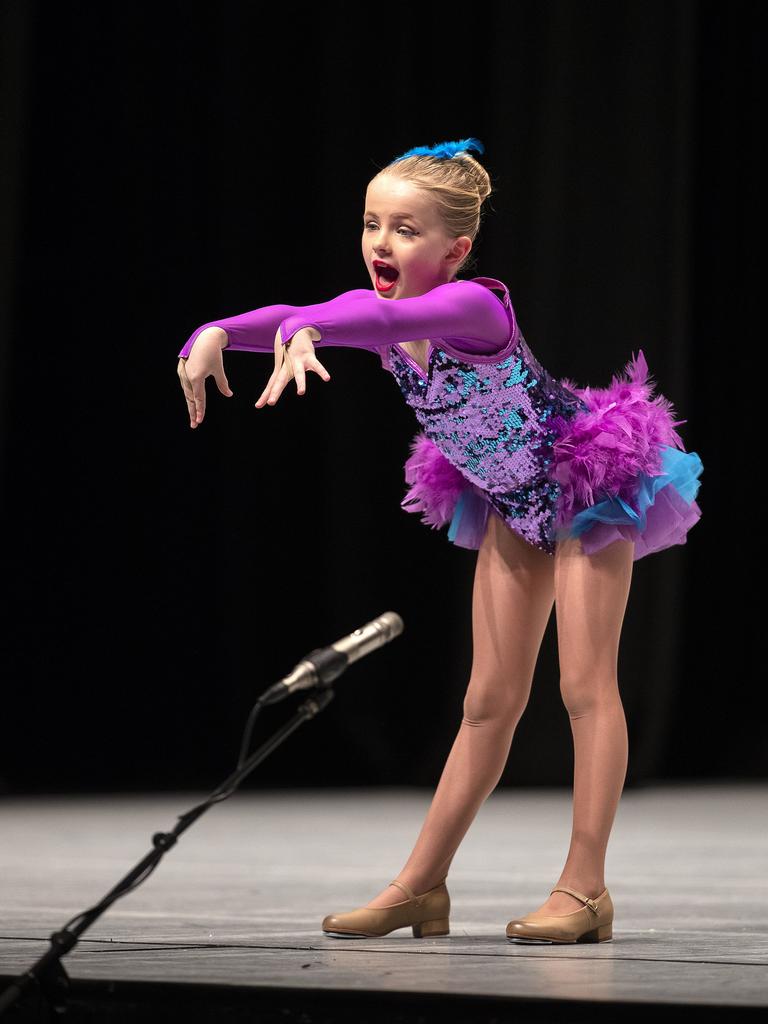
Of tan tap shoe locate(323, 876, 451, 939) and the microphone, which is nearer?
the microphone

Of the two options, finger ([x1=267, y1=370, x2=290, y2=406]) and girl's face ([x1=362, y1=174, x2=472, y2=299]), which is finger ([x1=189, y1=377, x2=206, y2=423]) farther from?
girl's face ([x1=362, y1=174, x2=472, y2=299])

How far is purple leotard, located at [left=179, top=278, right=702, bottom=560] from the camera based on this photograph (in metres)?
2.08

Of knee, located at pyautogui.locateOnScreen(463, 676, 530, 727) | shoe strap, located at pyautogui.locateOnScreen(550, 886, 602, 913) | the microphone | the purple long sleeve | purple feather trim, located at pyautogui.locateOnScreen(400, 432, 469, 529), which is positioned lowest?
shoe strap, located at pyautogui.locateOnScreen(550, 886, 602, 913)

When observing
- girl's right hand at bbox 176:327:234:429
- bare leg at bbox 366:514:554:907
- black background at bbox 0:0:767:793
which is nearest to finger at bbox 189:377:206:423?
girl's right hand at bbox 176:327:234:429

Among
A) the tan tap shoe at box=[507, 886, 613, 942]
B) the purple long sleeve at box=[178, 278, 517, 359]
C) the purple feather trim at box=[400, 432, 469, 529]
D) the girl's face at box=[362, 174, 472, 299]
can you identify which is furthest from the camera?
the purple feather trim at box=[400, 432, 469, 529]

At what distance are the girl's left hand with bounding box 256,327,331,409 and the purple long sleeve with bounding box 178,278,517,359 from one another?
0.04ft

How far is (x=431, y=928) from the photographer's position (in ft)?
7.34

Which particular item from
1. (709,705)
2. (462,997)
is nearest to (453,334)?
(462,997)

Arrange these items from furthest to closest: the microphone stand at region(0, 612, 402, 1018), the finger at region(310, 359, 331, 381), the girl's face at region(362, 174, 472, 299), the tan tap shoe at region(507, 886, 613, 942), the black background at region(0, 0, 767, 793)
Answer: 1. the black background at region(0, 0, 767, 793)
2. the girl's face at region(362, 174, 472, 299)
3. the tan tap shoe at region(507, 886, 613, 942)
4. the finger at region(310, 359, 331, 381)
5. the microphone stand at region(0, 612, 402, 1018)

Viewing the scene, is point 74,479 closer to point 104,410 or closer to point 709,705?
point 104,410

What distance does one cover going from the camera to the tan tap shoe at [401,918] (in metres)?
2.16

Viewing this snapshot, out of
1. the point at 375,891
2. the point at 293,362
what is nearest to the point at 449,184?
the point at 293,362

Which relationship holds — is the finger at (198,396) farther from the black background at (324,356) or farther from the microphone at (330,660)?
the black background at (324,356)

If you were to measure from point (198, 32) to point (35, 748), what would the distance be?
2.46 metres
